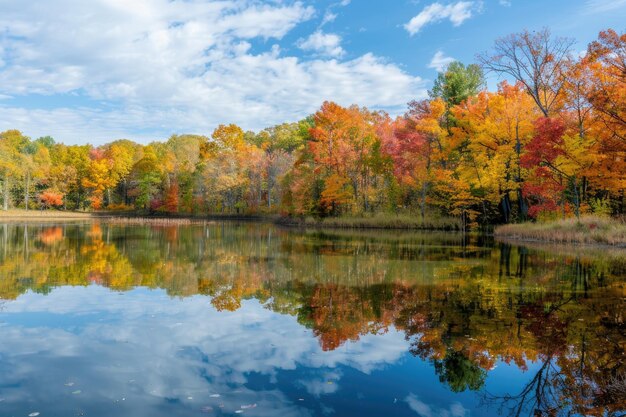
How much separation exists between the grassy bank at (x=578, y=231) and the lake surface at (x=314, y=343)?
30.9 ft

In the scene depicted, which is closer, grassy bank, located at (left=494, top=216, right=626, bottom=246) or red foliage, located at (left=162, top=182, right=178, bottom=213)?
grassy bank, located at (left=494, top=216, right=626, bottom=246)

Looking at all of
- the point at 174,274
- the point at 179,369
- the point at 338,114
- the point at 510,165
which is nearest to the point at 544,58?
the point at 510,165

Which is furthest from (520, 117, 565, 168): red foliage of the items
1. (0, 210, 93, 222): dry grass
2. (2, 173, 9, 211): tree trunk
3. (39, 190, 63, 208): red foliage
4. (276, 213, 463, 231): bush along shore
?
(39, 190, 63, 208): red foliage

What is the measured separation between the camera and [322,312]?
9.76 m

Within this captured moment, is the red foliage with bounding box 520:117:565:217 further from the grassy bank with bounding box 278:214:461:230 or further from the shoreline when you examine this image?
the grassy bank with bounding box 278:214:461:230

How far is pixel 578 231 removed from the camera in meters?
26.0

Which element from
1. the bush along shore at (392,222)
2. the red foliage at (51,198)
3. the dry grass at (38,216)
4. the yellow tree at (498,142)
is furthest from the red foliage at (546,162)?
the red foliage at (51,198)

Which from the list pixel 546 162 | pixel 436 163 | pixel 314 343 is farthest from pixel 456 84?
pixel 314 343

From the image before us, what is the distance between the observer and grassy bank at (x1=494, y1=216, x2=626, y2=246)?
77.4 ft

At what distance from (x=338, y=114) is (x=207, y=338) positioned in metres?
39.5

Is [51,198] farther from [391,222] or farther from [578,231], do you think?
[578,231]

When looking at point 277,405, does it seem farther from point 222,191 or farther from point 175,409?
point 222,191

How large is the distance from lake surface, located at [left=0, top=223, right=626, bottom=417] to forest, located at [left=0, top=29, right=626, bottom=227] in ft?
45.9

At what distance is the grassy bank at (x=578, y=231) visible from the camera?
23.6 metres
